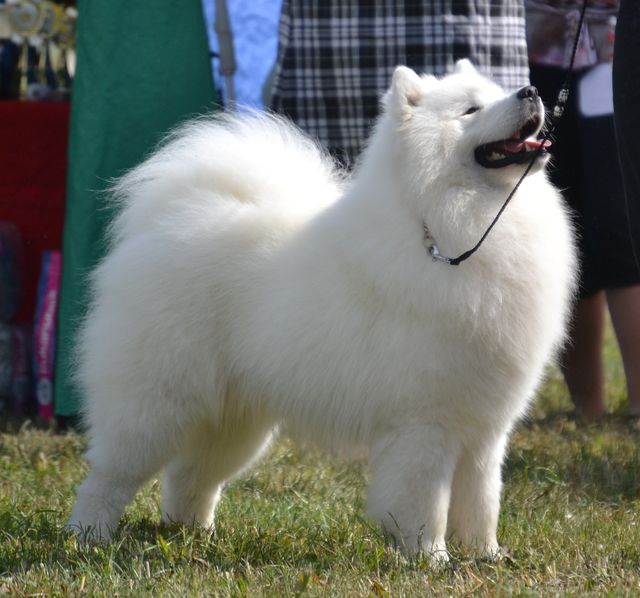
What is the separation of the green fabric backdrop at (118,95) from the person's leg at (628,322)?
206cm

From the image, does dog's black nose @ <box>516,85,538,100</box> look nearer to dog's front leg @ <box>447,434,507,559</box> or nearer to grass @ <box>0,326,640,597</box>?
dog's front leg @ <box>447,434,507,559</box>

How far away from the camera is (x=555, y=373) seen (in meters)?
6.59

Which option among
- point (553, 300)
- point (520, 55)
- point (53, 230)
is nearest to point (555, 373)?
point (520, 55)

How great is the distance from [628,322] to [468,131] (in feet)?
7.49

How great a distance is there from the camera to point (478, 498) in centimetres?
323

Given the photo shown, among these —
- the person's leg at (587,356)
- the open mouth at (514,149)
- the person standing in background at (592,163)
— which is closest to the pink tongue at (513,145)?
the open mouth at (514,149)

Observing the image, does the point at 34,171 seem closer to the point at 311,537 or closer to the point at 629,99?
the point at 311,537

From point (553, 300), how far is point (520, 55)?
5.33ft

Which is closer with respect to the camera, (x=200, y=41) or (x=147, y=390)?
(x=147, y=390)

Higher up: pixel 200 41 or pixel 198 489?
pixel 200 41

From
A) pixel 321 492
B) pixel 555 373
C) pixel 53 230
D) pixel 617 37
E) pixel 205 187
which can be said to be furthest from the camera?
pixel 555 373

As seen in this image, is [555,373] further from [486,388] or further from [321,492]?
[486,388]

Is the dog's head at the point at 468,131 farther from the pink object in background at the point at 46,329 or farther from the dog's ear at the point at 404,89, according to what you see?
the pink object in background at the point at 46,329

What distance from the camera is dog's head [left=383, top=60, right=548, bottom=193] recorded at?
3.00m
